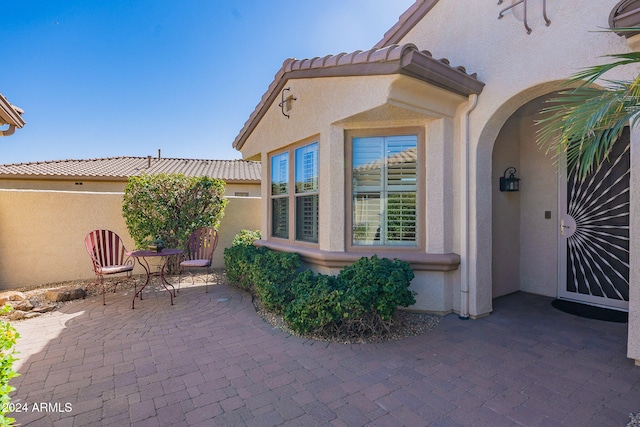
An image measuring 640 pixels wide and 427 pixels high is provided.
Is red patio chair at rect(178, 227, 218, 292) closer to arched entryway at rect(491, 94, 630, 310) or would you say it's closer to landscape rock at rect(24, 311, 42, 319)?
landscape rock at rect(24, 311, 42, 319)

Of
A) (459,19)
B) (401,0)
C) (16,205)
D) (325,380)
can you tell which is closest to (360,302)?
(325,380)

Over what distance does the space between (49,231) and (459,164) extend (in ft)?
30.5

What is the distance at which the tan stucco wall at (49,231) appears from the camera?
24.0 feet

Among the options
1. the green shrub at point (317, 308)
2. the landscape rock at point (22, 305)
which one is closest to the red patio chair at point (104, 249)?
the landscape rock at point (22, 305)

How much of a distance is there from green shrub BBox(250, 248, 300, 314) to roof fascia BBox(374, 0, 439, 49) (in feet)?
16.4

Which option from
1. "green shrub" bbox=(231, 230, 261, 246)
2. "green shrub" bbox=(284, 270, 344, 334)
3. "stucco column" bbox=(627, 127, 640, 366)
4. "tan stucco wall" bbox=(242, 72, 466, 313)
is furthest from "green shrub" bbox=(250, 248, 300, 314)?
"stucco column" bbox=(627, 127, 640, 366)

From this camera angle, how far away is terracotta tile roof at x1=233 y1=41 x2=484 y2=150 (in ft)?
12.9

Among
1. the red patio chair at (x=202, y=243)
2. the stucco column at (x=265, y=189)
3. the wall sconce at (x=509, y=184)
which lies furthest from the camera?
the red patio chair at (x=202, y=243)

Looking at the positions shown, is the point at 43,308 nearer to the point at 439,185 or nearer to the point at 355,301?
the point at 355,301

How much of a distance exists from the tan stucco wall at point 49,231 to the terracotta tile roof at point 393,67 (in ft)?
20.3

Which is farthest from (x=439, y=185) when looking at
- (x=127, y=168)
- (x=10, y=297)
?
(x=127, y=168)

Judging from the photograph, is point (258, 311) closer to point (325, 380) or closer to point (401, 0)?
point (325, 380)

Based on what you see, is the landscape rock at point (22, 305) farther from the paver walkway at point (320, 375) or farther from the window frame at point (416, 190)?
the window frame at point (416, 190)

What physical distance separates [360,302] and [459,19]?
494 centimetres
